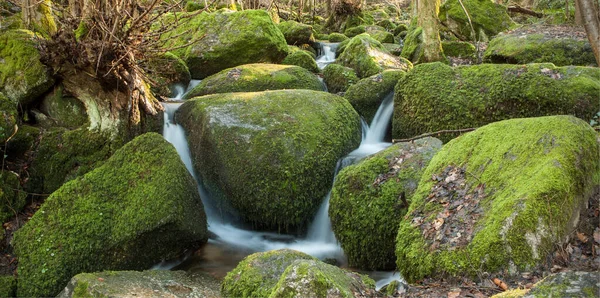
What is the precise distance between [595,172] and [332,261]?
3331mm

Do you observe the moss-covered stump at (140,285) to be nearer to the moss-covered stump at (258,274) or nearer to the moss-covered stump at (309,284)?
the moss-covered stump at (258,274)

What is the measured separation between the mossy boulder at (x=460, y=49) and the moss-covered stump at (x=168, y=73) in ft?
24.3

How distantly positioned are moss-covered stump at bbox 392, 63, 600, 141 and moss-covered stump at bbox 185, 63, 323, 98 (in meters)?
2.60

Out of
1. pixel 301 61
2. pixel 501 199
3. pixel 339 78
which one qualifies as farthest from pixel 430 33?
pixel 501 199

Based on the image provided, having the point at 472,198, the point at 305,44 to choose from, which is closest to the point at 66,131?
the point at 472,198

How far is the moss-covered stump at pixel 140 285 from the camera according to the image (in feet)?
15.6

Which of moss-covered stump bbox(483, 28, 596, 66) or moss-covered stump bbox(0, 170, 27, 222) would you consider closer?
moss-covered stump bbox(0, 170, 27, 222)

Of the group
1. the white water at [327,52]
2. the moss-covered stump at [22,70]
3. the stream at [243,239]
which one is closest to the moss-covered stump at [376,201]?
the stream at [243,239]

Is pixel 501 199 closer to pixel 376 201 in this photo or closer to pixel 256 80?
pixel 376 201

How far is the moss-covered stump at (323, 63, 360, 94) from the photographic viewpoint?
10.6 metres

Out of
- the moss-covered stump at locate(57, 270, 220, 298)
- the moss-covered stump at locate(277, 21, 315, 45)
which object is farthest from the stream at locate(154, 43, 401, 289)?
the moss-covered stump at locate(277, 21, 315, 45)

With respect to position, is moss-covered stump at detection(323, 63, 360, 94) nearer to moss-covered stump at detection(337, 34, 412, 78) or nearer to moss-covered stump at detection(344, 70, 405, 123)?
moss-covered stump at detection(337, 34, 412, 78)

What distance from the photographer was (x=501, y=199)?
4.20 metres

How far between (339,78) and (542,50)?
4.44 m
